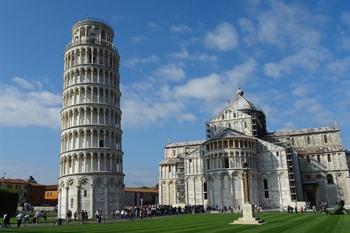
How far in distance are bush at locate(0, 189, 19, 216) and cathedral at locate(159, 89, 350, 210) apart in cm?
3469

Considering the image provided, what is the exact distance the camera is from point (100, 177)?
2211 inches

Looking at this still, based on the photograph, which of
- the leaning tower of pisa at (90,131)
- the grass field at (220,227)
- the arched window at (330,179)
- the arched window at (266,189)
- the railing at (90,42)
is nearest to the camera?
the grass field at (220,227)

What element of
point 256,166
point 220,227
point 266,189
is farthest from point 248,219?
point 266,189

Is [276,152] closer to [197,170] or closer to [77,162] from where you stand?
[197,170]

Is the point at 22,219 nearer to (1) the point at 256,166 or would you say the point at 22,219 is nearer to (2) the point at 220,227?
(2) the point at 220,227

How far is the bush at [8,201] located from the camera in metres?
56.7

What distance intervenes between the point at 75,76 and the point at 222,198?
35.8 meters

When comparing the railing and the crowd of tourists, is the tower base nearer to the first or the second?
the crowd of tourists

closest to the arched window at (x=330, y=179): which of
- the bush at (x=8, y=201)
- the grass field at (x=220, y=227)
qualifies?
the grass field at (x=220, y=227)

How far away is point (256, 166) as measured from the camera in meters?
74.4

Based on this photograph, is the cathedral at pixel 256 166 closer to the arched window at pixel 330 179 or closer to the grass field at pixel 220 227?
the arched window at pixel 330 179

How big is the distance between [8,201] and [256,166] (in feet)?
153

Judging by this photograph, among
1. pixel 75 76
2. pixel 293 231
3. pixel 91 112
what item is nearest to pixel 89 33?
pixel 75 76

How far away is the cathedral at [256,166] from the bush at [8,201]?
114 ft
